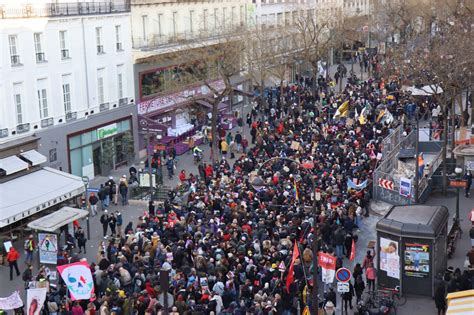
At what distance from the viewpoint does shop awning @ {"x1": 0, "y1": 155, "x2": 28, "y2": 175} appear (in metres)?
33.2

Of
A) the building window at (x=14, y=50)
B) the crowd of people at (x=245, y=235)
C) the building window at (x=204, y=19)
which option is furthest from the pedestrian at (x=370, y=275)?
the building window at (x=204, y=19)

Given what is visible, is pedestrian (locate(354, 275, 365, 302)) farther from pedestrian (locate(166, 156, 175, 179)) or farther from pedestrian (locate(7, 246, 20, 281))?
pedestrian (locate(166, 156, 175, 179))

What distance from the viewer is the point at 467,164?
36188 millimetres

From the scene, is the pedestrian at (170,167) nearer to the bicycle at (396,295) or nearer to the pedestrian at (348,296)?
the bicycle at (396,295)

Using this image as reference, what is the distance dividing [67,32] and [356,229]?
18.9m

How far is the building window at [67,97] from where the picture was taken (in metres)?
39.6

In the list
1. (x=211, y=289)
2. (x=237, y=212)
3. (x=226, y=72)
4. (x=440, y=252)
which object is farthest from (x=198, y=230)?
Answer: (x=226, y=72)

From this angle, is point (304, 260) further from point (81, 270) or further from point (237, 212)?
point (81, 270)

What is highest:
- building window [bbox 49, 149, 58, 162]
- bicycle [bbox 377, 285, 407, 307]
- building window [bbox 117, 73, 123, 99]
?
building window [bbox 117, 73, 123, 99]

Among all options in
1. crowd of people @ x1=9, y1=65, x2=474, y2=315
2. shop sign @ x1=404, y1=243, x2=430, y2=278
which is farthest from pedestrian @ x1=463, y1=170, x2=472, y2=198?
shop sign @ x1=404, y1=243, x2=430, y2=278

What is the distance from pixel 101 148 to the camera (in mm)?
42406

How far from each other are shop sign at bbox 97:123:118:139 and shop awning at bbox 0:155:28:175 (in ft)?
26.5

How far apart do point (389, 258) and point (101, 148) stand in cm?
2206

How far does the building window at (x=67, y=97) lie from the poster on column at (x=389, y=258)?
2089cm
